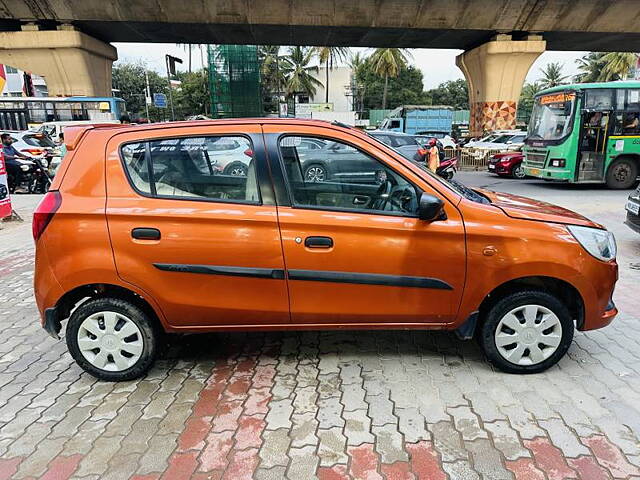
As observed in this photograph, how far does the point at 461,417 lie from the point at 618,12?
23.0m

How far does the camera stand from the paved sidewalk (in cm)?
240

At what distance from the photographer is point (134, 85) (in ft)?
195

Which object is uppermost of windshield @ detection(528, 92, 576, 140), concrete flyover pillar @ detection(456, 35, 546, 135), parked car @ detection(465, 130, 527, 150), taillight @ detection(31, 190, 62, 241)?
concrete flyover pillar @ detection(456, 35, 546, 135)

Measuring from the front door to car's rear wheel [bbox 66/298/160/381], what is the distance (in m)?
1.07

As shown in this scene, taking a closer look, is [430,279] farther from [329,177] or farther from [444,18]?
[444,18]

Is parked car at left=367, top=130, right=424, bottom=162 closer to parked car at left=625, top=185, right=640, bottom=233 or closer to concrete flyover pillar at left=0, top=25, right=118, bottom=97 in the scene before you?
parked car at left=625, top=185, right=640, bottom=233

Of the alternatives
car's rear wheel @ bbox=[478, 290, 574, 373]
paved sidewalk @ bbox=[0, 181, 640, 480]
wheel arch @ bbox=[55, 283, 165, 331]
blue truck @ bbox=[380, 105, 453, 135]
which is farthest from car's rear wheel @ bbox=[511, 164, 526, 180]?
blue truck @ bbox=[380, 105, 453, 135]

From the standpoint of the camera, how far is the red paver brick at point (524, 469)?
90.0 inches

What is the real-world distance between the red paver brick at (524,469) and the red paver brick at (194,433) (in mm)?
1692

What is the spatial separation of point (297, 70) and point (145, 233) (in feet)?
158

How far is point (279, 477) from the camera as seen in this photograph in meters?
2.32

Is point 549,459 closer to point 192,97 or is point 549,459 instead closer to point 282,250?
point 282,250

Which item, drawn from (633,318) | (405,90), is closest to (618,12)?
(633,318)

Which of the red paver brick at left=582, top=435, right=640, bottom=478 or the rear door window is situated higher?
the rear door window
